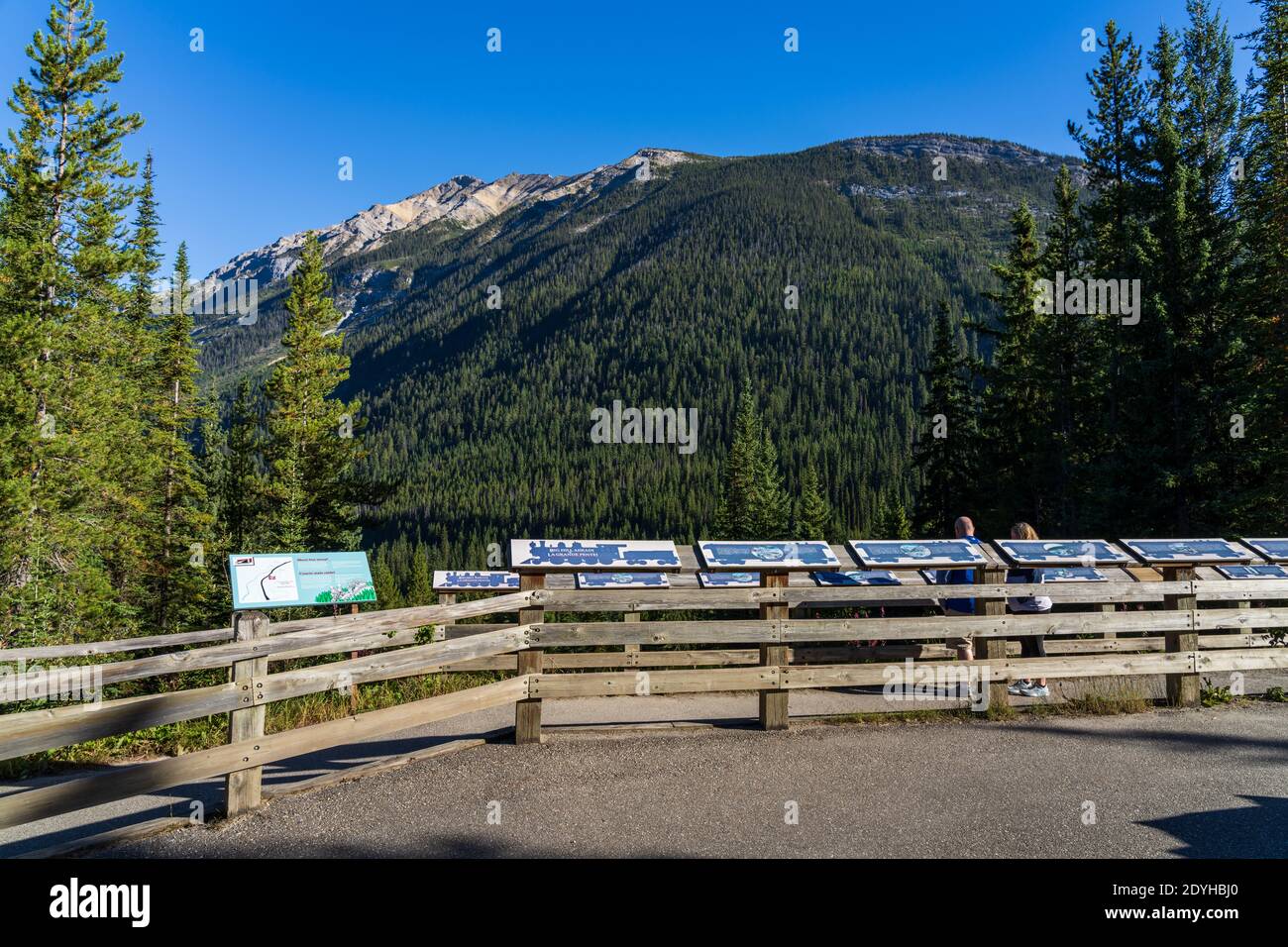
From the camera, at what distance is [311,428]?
98.9ft

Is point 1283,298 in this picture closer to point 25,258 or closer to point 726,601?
point 726,601

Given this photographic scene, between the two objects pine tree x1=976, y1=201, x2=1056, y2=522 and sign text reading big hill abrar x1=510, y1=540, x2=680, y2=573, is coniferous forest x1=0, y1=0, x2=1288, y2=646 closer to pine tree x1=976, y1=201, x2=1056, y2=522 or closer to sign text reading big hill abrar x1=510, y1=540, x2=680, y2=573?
pine tree x1=976, y1=201, x2=1056, y2=522

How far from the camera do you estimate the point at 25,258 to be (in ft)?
69.1

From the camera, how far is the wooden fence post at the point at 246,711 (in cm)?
517

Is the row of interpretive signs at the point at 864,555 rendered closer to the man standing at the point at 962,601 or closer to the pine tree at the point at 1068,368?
the man standing at the point at 962,601

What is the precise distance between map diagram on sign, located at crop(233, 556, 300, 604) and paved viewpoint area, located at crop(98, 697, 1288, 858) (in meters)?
5.97

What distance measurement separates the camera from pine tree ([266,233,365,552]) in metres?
29.8

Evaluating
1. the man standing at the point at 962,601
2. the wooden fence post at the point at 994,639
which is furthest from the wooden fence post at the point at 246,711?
the man standing at the point at 962,601

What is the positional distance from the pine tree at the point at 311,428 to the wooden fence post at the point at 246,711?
25799mm

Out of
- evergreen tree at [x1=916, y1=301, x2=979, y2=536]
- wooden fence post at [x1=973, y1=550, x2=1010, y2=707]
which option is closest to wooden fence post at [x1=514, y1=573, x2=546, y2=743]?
wooden fence post at [x1=973, y1=550, x2=1010, y2=707]

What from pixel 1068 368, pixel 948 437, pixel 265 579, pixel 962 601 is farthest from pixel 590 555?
pixel 948 437

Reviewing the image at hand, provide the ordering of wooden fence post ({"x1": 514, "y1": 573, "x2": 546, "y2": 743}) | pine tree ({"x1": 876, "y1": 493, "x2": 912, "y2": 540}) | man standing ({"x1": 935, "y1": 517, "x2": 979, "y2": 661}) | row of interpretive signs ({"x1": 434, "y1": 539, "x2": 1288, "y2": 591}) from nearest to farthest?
1. wooden fence post ({"x1": 514, "y1": 573, "x2": 546, "y2": 743})
2. row of interpretive signs ({"x1": 434, "y1": 539, "x2": 1288, "y2": 591})
3. man standing ({"x1": 935, "y1": 517, "x2": 979, "y2": 661})
4. pine tree ({"x1": 876, "y1": 493, "x2": 912, "y2": 540})
